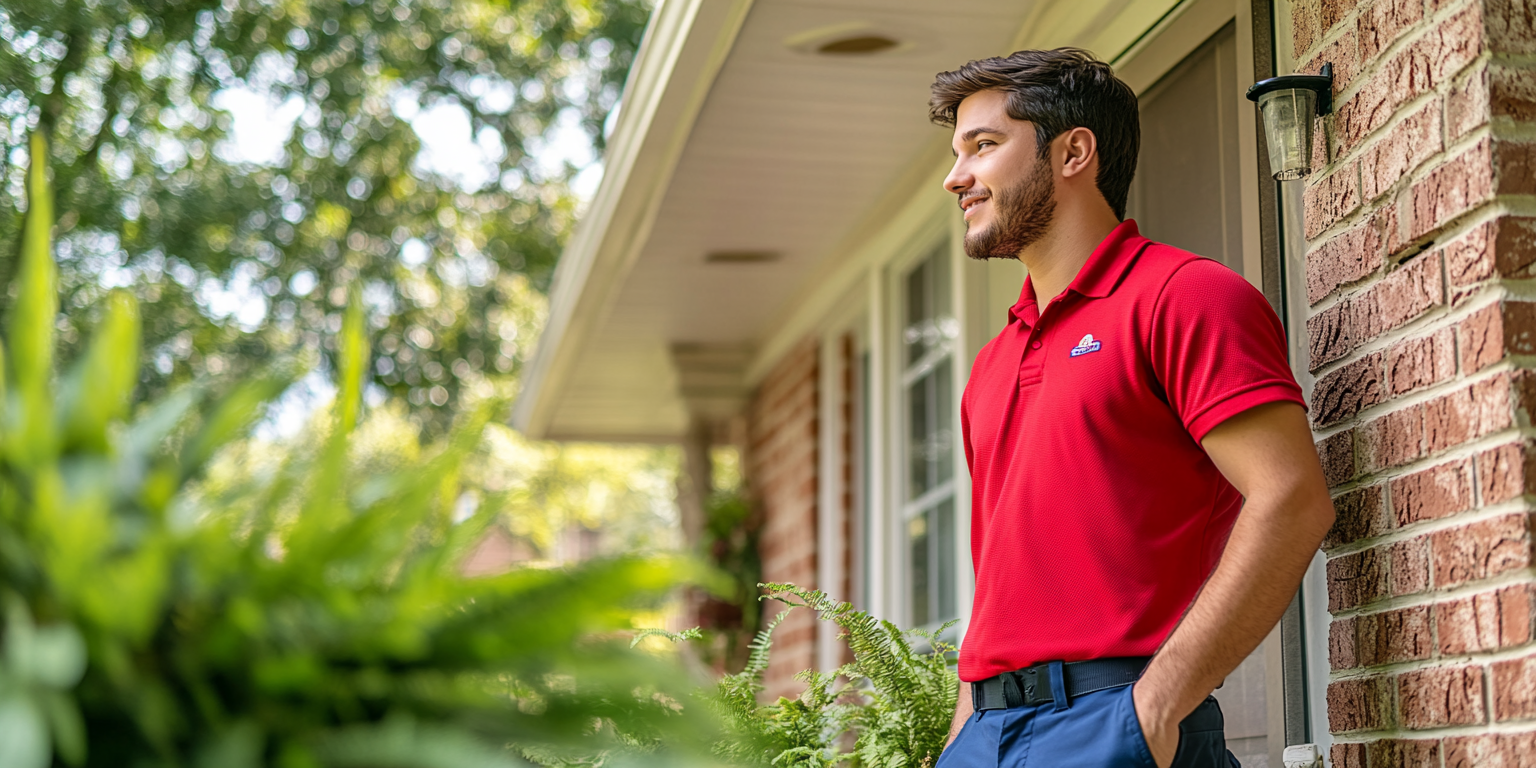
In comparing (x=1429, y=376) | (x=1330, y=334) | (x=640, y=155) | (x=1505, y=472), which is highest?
(x=640, y=155)

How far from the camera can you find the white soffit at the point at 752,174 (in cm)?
317

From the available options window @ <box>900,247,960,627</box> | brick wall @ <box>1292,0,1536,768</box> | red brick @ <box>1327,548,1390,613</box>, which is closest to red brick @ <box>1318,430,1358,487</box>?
brick wall @ <box>1292,0,1536,768</box>

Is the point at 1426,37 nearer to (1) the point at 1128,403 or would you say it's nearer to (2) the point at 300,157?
(1) the point at 1128,403

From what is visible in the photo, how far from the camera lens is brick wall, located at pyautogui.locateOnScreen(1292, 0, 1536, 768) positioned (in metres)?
1.48

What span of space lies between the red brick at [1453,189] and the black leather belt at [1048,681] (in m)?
0.63

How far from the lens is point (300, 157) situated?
10.7m

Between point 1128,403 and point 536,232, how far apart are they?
11287mm

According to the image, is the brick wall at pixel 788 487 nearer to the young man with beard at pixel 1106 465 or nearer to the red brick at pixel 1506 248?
the young man with beard at pixel 1106 465

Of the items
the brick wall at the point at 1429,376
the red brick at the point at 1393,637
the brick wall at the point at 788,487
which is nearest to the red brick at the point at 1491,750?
the brick wall at the point at 1429,376

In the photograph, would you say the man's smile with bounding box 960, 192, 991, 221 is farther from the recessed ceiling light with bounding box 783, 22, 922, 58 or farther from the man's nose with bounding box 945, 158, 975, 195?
the recessed ceiling light with bounding box 783, 22, 922, 58

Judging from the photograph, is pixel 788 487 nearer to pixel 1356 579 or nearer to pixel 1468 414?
pixel 1356 579

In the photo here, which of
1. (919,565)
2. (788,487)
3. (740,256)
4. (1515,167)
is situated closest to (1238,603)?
(1515,167)

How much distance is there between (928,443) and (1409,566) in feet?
9.87

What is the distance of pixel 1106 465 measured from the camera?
174cm
